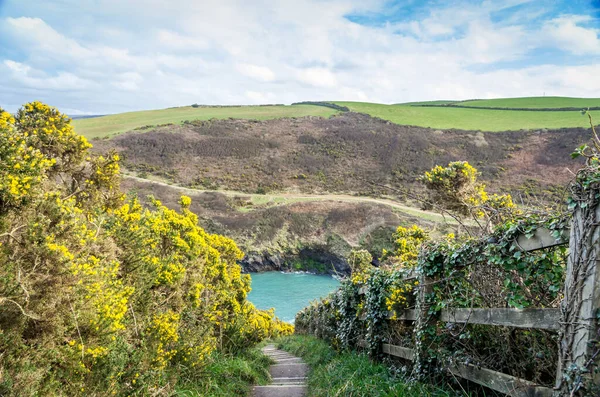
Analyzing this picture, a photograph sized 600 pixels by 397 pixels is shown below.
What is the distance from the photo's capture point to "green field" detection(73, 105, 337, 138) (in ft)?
233

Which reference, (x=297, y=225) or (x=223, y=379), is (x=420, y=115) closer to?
(x=297, y=225)

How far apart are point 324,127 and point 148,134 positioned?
29.2 meters

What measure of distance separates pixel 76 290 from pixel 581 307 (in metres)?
3.35

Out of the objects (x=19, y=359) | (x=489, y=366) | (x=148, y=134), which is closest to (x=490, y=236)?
(x=489, y=366)

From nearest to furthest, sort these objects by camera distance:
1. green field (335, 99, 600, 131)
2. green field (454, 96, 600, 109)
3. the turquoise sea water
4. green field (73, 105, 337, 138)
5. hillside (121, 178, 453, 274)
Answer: the turquoise sea water, hillside (121, 178, 453, 274), green field (335, 99, 600, 131), green field (73, 105, 337, 138), green field (454, 96, 600, 109)

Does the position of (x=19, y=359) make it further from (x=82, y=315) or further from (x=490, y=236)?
(x=490, y=236)

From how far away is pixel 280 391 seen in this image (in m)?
6.39

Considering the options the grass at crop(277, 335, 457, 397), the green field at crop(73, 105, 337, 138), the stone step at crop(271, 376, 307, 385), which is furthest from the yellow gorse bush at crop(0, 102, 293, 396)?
the green field at crop(73, 105, 337, 138)

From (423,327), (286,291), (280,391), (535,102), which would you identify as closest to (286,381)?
(280,391)

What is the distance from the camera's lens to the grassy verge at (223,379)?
5.06 m

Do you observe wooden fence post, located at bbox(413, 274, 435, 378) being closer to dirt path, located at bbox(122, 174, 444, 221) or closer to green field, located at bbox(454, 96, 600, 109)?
dirt path, located at bbox(122, 174, 444, 221)

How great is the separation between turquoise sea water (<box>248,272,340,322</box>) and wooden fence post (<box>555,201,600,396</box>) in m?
25.7

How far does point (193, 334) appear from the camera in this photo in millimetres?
5555

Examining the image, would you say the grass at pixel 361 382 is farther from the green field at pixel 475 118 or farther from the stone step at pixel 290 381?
the green field at pixel 475 118
